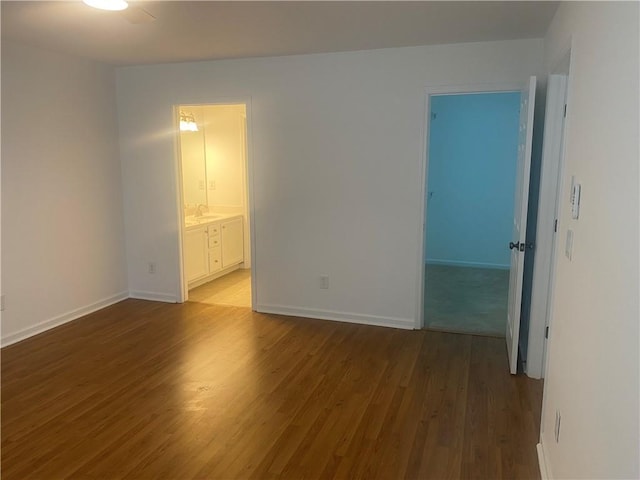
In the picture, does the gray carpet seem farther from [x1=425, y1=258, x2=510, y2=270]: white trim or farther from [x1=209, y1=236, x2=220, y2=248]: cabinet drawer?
[x1=209, y1=236, x2=220, y2=248]: cabinet drawer

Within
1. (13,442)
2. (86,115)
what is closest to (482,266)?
(86,115)

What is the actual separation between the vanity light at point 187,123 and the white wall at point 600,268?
4411 mm

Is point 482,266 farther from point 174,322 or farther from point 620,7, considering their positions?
point 620,7

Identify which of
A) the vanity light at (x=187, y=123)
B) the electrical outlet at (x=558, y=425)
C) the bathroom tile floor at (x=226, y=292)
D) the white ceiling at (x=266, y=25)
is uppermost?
the white ceiling at (x=266, y=25)

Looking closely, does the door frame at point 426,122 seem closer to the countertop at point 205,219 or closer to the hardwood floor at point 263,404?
the hardwood floor at point 263,404

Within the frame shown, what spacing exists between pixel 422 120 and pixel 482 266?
10.8ft

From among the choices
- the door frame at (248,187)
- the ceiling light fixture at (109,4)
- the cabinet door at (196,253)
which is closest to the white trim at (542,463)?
the door frame at (248,187)

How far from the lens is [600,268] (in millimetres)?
1481

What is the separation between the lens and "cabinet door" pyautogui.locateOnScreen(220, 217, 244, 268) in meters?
5.99

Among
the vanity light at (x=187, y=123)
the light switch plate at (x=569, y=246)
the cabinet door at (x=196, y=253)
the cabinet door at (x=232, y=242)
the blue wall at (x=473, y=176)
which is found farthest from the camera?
the blue wall at (x=473, y=176)

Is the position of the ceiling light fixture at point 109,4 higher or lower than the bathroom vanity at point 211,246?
higher

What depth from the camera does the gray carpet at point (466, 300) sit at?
423cm

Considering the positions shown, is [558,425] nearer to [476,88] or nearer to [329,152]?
[476,88]

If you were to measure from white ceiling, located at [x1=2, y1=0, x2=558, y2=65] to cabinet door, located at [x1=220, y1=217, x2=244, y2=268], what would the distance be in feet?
8.22
